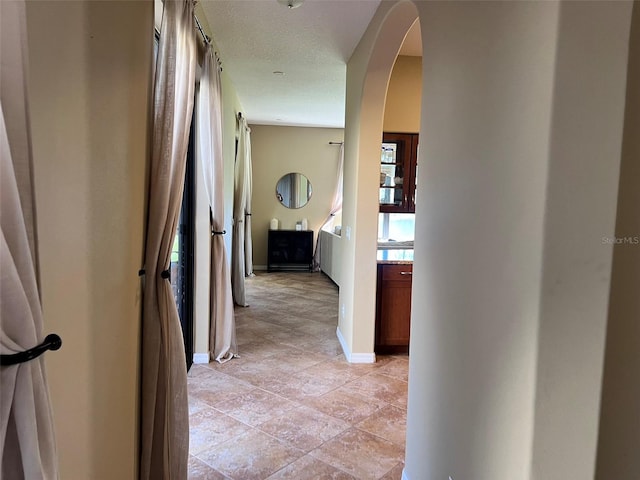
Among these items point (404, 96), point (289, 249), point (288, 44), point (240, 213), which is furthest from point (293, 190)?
point (288, 44)

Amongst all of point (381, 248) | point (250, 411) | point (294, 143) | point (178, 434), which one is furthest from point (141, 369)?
point (294, 143)

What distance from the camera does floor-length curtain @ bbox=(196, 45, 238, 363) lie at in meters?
3.02

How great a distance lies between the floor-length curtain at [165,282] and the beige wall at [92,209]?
6 cm

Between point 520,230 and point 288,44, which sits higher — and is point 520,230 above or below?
below

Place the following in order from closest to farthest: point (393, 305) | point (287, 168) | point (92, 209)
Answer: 1. point (92, 209)
2. point (393, 305)
3. point (287, 168)

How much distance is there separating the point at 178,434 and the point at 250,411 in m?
0.92

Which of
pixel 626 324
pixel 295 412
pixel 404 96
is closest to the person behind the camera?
pixel 626 324

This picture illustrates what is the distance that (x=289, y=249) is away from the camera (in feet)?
26.6

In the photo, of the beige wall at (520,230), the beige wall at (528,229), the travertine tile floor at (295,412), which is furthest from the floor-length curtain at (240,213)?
the beige wall at (528,229)

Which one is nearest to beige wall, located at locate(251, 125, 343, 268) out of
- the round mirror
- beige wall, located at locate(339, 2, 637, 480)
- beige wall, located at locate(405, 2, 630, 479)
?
the round mirror

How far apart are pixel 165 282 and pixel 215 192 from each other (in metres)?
1.57

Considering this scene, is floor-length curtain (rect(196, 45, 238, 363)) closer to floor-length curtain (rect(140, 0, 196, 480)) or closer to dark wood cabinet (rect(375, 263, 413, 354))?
floor-length curtain (rect(140, 0, 196, 480))

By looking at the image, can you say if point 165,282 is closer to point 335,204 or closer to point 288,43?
point 288,43

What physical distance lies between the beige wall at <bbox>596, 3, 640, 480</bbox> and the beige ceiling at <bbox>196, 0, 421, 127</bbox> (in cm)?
234
